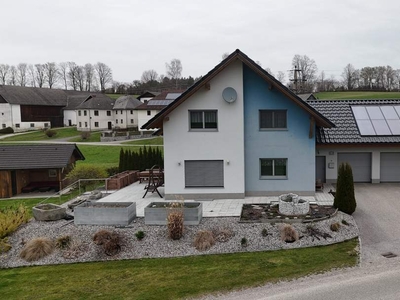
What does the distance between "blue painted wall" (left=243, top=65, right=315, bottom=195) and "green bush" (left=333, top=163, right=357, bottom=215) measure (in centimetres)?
307

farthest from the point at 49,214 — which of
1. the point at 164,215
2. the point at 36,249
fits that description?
the point at 164,215

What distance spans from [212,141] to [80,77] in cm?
10343

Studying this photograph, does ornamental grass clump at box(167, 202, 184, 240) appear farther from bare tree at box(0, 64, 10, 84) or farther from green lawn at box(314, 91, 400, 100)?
bare tree at box(0, 64, 10, 84)

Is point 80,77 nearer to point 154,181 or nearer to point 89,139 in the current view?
point 89,139

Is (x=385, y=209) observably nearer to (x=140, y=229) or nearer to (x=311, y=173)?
(x=311, y=173)

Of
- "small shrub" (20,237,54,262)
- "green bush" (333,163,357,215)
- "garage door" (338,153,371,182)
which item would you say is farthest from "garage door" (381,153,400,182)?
"small shrub" (20,237,54,262)

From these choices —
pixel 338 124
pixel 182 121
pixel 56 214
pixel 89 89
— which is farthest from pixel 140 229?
pixel 89 89

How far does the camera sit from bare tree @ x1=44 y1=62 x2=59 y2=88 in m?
112

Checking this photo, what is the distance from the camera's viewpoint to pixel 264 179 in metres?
19.2

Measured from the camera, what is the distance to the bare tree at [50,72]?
112m

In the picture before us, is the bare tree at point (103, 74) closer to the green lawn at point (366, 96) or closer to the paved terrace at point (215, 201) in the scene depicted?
the green lawn at point (366, 96)

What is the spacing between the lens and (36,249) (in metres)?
13.5

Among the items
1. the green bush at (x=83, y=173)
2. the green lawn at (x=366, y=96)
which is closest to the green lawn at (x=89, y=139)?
the green bush at (x=83, y=173)

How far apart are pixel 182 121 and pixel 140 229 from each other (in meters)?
6.24
